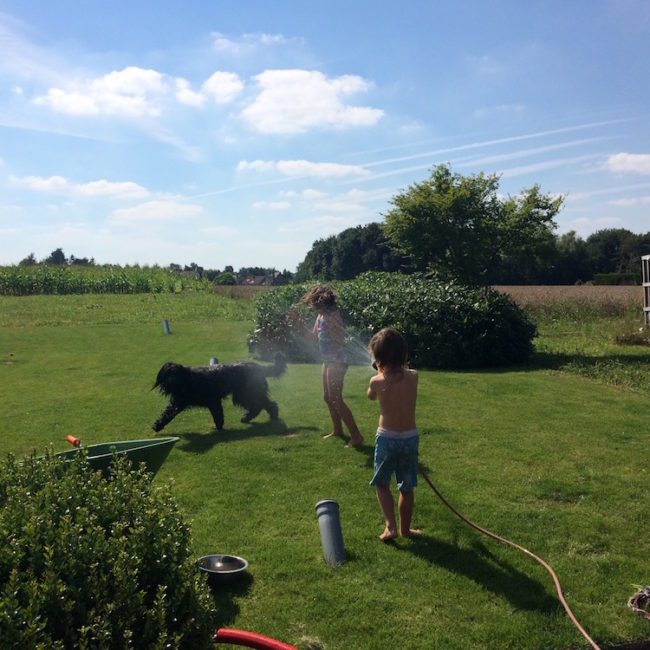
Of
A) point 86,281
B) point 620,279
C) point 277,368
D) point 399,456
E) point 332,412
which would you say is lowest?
point 332,412

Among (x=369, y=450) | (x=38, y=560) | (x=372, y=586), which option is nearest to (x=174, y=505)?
(x=38, y=560)

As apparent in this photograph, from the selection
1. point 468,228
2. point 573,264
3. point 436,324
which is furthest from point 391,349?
point 573,264

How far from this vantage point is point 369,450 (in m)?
7.19

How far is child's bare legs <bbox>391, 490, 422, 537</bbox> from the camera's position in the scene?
484 cm

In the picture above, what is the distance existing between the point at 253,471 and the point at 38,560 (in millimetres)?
4030

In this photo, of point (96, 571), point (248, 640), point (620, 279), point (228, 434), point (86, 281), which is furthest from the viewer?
point (620, 279)

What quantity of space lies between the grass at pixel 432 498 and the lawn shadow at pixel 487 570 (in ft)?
0.04

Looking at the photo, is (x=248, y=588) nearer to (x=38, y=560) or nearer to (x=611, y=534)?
(x=38, y=560)

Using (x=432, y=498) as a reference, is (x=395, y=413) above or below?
above

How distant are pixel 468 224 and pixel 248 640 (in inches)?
586

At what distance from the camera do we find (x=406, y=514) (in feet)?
16.0

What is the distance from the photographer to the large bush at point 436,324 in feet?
46.6

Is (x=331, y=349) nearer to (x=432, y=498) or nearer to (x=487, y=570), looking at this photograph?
(x=432, y=498)

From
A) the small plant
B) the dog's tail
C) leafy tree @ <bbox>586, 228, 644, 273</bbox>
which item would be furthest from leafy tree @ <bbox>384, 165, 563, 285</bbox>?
leafy tree @ <bbox>586, 228, 644, 273</bbox>
